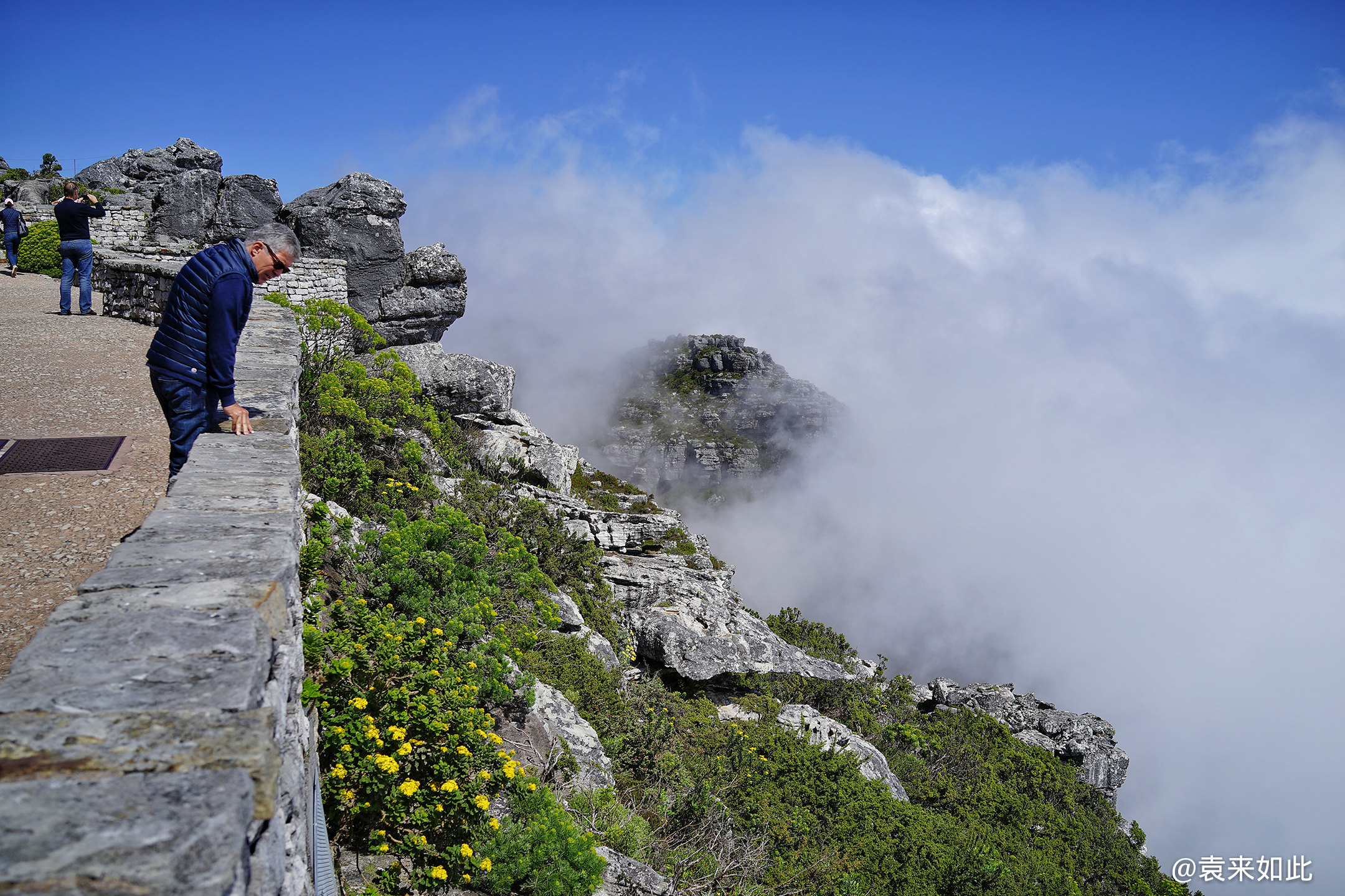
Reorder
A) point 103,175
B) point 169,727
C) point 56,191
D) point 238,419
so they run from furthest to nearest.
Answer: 1. point 103,175
2. point 56,191
3. point 238,419
4. point 169,727

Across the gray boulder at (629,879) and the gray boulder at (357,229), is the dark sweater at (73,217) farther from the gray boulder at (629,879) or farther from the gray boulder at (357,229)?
the gray boulder at (629,879)

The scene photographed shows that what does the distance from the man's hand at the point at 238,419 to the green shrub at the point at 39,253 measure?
18.8 metres

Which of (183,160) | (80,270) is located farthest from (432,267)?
(183,160)

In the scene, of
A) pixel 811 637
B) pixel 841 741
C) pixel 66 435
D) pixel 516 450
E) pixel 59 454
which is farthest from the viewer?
pixel 811 637

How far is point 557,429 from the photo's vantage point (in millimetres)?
109000

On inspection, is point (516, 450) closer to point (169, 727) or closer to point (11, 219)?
point (169, 727)

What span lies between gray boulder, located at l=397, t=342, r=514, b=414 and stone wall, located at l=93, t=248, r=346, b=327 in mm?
2298

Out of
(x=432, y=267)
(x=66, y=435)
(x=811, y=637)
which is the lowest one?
(x=811, y=637)

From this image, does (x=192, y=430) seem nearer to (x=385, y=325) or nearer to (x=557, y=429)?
(x=385, y=325)

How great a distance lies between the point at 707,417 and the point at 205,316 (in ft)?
351

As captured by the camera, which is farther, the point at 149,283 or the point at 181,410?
the point at 149,283

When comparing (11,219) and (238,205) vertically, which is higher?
(11,219)

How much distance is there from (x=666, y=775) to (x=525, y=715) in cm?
204

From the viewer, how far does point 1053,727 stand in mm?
15977
